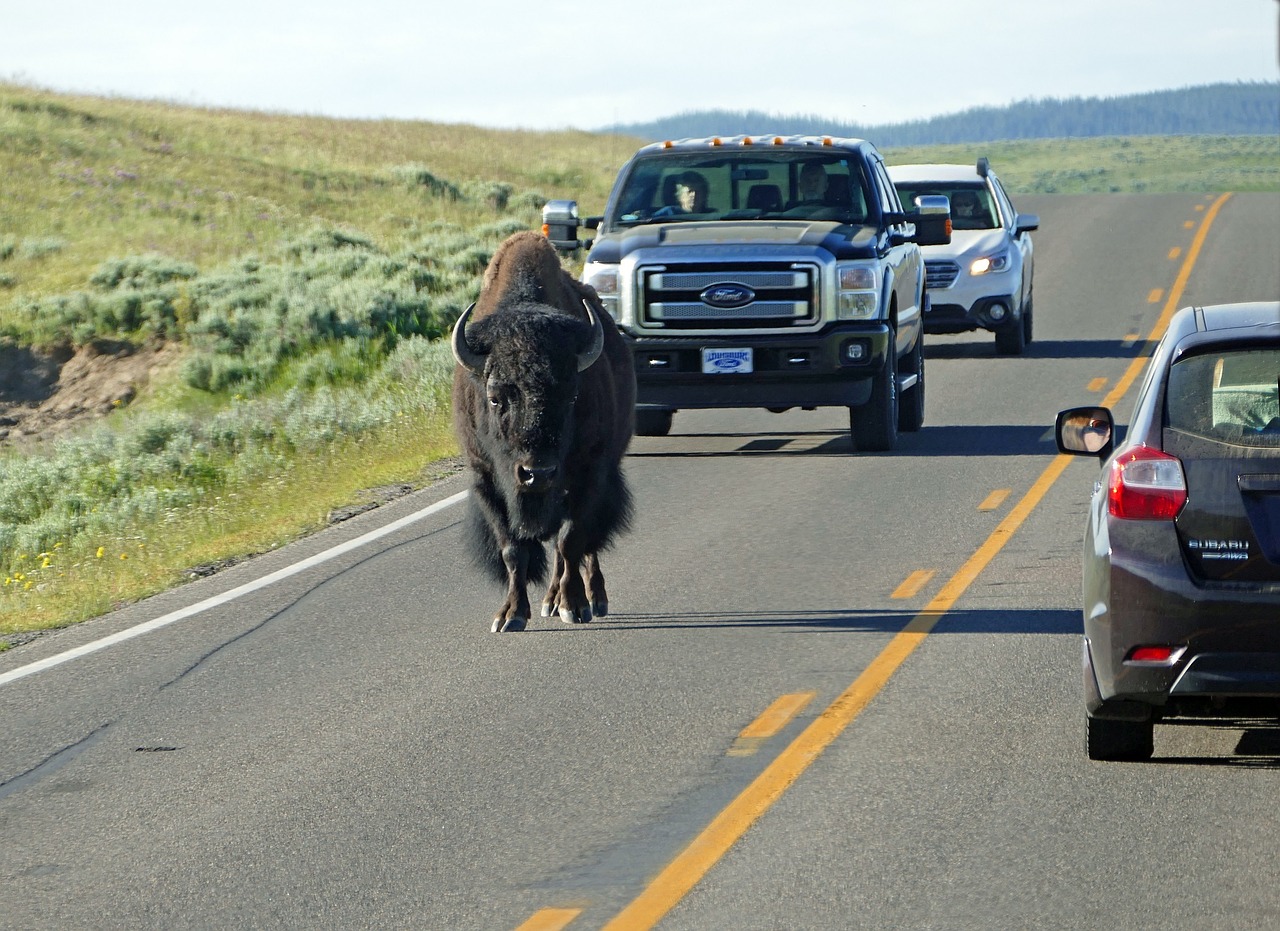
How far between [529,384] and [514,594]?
1.23 meters

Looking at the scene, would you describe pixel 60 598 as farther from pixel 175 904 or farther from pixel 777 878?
pixel 777 878

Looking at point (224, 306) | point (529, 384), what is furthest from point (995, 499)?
point (224, 306)

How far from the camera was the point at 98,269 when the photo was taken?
37.2 m

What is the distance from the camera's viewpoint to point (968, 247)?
922 inches

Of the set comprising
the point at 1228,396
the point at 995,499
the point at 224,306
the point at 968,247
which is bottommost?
the point at 224,306

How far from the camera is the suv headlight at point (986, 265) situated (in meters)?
23.1

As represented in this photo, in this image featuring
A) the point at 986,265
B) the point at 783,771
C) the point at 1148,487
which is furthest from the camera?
the point at 986,265

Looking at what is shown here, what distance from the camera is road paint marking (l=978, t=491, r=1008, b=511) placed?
44.4 feet

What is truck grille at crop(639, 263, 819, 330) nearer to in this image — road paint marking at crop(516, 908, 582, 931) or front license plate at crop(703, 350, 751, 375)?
front license plate at crop(703, 350, 751, 375)

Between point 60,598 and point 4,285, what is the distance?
2828 centimetres

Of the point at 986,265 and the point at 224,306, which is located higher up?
the point at 986,265

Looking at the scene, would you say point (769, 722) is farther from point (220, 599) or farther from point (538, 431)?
point (220, 599)

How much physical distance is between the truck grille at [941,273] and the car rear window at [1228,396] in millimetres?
16466

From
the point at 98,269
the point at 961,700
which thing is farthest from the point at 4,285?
the point at 961,700
